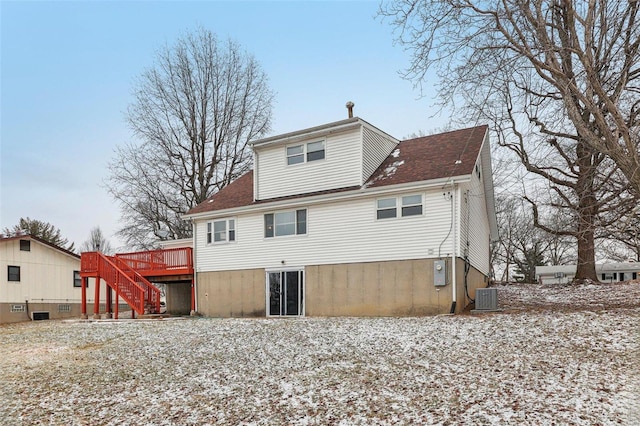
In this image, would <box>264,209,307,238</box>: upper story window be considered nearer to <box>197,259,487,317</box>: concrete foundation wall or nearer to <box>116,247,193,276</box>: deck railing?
<box>197,259,487,317</box>: concrete foundation wall

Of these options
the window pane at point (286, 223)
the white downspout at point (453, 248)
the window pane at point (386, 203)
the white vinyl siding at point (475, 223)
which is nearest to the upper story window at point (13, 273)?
the window pane at point (286, 223)

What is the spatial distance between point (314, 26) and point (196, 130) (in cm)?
1579

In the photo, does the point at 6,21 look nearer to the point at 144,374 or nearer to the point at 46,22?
the point at 46,22

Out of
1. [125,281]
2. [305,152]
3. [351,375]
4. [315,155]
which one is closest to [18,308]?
[125,281]

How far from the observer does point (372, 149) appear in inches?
656

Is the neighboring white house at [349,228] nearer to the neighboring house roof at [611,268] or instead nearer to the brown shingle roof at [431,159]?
the brown shingle roof at [431,159]

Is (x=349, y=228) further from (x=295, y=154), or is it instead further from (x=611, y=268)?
(x=611, y=268)

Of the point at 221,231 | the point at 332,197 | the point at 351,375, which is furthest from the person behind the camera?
the point at 221,231

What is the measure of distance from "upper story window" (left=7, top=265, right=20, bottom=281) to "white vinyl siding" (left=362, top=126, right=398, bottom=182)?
18831 millimetres

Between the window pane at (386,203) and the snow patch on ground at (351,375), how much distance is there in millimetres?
4232

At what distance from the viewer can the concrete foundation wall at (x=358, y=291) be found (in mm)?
13906

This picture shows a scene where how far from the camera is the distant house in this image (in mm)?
22578

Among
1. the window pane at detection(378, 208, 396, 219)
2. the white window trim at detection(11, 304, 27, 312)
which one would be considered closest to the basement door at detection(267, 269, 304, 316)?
the window pane at detection(378, 208, 396, 219)

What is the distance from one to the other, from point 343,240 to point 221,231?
5712mm
